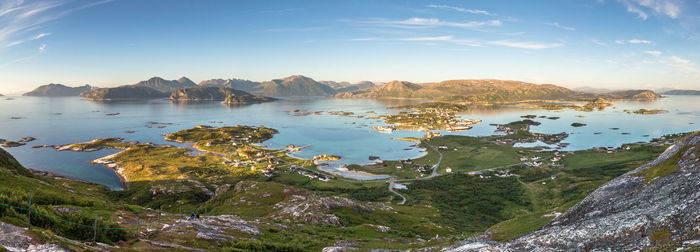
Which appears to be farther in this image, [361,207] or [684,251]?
[361,207]

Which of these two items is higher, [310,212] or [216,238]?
[216,238]

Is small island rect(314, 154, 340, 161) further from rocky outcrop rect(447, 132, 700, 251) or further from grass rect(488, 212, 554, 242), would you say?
rocky outcrop rect(447, 132, 700, 251)

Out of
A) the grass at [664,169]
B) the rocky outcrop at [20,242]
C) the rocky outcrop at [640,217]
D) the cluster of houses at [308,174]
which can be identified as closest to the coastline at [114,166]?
the cluster of houses at [308,174]

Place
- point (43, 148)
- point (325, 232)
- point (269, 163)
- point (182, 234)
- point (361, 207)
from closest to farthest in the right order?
point (182, 234) < point (325, 232) < point (361, 207) < point (269, 163) < point (43, 148)

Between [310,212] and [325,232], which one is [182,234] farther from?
[310,212]

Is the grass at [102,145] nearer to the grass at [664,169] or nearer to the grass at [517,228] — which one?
the grass at [517,228]

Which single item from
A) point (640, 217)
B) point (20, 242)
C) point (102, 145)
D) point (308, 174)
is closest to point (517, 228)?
point (640, 217)

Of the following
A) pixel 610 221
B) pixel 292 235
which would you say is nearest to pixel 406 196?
pixel 292 235

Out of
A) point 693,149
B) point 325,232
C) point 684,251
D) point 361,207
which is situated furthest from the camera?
point 361,207
